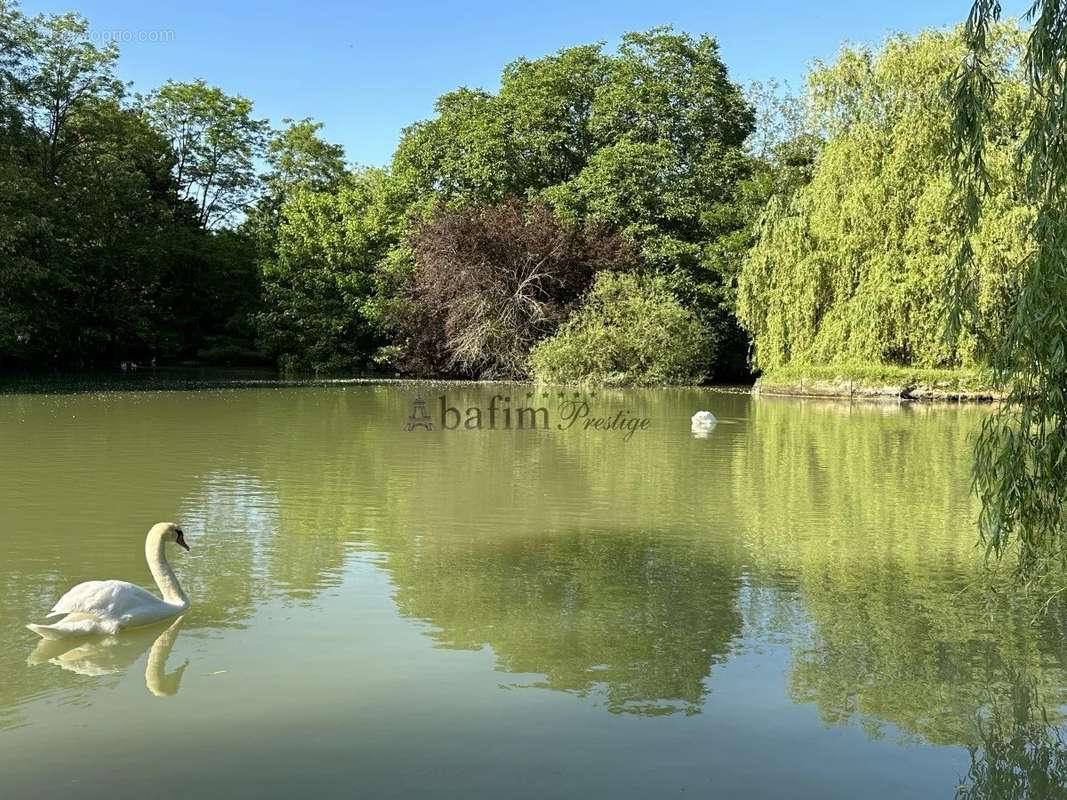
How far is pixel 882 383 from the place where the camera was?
28.8 m

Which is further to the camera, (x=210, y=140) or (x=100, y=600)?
(x=210, y=140)

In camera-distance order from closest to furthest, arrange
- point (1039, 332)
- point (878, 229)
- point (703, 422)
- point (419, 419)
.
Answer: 1. point (1039, 332)
2. point (703, 422)
3. point (419, 419)
4. point (878, 229)

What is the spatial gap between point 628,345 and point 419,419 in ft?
48.5

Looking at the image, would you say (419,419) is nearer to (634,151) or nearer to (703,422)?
(703,422)

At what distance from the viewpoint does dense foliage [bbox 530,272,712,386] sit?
3509cm

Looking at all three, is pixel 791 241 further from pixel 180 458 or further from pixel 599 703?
pixel 599 703

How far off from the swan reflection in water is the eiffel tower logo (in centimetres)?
1347

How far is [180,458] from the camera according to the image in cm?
1445

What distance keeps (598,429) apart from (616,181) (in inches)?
879

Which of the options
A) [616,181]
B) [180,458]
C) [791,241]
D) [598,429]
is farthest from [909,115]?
[180,458]

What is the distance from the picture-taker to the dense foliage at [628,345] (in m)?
35.1

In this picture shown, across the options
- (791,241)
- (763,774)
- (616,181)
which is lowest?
(763,774)

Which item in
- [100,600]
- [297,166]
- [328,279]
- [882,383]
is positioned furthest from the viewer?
[297,166]

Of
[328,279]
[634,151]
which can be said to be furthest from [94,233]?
[634,151]
